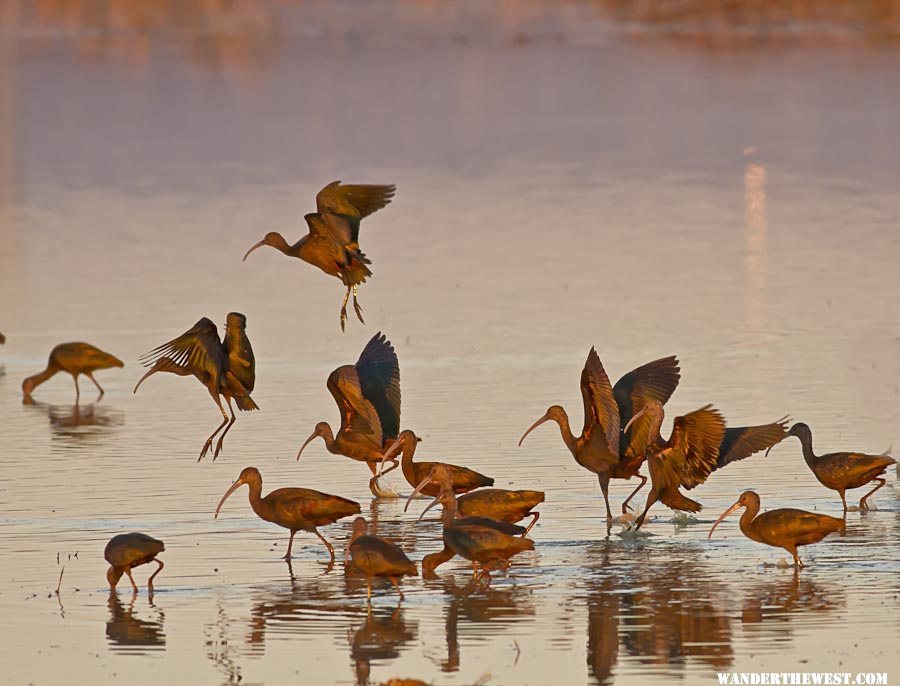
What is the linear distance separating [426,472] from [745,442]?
205 cm

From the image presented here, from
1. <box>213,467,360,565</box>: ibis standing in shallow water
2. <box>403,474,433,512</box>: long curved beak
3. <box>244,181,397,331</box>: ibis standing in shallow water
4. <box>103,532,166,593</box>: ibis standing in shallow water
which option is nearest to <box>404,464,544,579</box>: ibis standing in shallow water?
<box>403,474,433,512</box>: long curved beak

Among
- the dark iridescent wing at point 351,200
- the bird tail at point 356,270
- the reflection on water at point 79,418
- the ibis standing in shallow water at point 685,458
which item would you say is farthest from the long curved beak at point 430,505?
the reflection on water at point 79,418

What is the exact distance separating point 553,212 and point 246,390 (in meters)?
15.0

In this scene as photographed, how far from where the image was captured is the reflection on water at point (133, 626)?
1100 cm

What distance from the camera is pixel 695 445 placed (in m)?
13.5

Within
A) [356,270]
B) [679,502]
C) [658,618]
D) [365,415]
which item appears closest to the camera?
[658,618]

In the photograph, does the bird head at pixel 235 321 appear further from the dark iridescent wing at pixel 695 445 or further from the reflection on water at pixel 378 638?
the reflection on water at pixel 378 638

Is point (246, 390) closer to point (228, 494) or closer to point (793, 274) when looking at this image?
point (228, 494)

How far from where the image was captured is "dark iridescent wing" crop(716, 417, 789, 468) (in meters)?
13.8

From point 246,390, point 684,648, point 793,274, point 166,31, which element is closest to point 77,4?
point 166,31

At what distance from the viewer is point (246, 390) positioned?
14633 mm

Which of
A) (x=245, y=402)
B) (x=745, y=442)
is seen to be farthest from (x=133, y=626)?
(x=745, y=442)

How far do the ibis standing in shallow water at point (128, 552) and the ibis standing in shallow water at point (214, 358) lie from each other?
2.56 meters

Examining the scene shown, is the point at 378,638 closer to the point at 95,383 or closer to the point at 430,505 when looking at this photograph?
the point at 430,505
